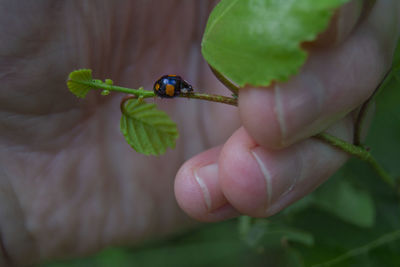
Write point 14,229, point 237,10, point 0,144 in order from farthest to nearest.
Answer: point 14,229 → point 0,144 → point 237,10

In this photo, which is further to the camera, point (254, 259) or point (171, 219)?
point (254, 259)

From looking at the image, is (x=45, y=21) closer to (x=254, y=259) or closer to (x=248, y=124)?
(x=248, y=124)

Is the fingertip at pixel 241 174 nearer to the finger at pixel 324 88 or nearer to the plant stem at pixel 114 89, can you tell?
the finger at pixel 324 88

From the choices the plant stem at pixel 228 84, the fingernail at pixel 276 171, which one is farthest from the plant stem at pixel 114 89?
the fingernail at pixel 276 171

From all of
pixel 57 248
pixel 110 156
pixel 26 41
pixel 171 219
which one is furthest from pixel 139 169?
pixel 26 41

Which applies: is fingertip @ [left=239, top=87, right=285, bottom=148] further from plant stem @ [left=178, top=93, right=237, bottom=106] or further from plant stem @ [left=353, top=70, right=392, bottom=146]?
plant stem @ [left=353, top=70, right=392, bottom=146]

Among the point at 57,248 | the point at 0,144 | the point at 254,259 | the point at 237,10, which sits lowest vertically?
the point at 254,259

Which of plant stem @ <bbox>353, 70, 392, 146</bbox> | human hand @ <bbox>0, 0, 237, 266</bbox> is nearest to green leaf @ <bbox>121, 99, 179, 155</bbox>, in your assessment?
human hand @ <bbox>0, 0, 237, 266</bbox>
